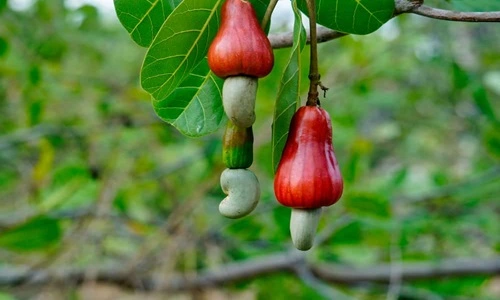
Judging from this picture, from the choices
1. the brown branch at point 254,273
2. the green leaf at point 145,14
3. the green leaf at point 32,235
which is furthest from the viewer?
the brown branch at point 254,273

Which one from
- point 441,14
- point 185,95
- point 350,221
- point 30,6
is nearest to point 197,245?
point 350,221

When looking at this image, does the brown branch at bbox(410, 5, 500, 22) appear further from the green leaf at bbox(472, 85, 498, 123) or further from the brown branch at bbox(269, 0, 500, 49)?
the green leaf at bbox(472, 85, 498, 123)

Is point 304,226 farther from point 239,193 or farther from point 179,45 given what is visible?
point 179,45

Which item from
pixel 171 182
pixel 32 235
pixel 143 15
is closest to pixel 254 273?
pixel 32 235

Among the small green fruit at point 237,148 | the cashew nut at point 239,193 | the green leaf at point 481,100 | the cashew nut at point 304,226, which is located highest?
the small green fruit at point 237,148

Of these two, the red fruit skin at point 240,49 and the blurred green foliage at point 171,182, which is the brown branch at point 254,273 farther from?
the red fruit skin at point 240,49

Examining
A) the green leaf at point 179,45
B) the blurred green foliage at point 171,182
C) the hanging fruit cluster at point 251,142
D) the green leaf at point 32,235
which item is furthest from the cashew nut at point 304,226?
the green leaf at point 32,235

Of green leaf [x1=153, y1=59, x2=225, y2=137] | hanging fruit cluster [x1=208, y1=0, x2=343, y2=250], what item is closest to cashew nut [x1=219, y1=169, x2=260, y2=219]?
hanging fruit cluster [x1=208, y1=0, x2=343, y2=250]
